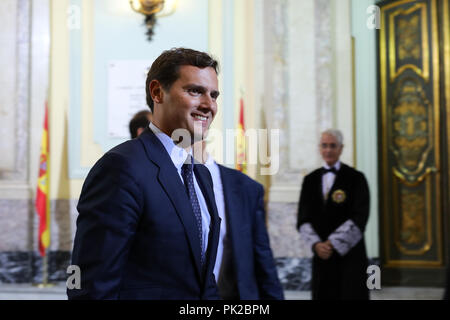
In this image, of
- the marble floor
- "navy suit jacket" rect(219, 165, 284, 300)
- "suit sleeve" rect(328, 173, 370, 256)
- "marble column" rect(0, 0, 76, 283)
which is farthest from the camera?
"marble column" rect(0, 0, 76, 283)

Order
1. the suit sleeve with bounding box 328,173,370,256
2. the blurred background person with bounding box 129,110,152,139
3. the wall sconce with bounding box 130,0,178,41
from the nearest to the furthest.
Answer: the blurred background person with bounding box 129,110,152,139 < the wall sconce with bounding box 130,0,178,41 < the suit sleeve with bounding box 328,173,370,256

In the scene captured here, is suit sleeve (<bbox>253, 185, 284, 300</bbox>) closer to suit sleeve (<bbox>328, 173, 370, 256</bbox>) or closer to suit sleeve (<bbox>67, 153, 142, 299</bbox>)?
suit sleeve (<bbox>67, 153, 142, 299</bbox>)

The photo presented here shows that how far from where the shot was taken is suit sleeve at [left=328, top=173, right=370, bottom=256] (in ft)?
9.89

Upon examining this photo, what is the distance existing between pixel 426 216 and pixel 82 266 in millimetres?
4466

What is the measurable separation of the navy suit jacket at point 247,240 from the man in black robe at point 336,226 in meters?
1.16

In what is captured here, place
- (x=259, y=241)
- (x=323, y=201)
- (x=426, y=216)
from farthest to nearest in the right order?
(x=426, y=216)
(x=323, y=201)
(x=259, y=241)

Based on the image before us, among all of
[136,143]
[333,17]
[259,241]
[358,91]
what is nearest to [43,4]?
[333,17]

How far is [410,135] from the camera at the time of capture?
16.0 ft

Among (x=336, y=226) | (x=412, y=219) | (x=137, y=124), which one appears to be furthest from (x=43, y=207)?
(x=412, y=219)

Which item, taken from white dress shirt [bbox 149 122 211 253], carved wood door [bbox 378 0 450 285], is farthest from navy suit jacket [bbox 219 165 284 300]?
carved wood door [bbox 378 0 450 285]

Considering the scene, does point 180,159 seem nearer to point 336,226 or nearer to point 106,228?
point 106,228

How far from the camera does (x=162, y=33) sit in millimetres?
2480

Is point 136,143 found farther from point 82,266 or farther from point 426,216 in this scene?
point 426,216

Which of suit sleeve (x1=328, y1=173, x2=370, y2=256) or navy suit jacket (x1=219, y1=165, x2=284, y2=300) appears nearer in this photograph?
navy suit jacket (x1=219, y1=165, x2=284, y2=300)
